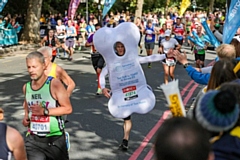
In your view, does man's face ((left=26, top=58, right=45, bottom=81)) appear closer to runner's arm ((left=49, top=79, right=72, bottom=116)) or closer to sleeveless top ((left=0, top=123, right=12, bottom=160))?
runner's arm ((left=49, top=79, right=72, bottom=116))

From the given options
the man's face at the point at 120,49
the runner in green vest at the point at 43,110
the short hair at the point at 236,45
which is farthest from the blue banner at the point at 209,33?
the runner in green vest at the point at 43,110

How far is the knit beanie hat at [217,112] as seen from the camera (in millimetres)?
2287

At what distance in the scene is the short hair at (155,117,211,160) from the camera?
6.16 feet

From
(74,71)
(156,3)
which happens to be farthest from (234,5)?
(156,3)

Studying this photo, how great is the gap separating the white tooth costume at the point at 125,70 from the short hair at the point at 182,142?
4.24 meters

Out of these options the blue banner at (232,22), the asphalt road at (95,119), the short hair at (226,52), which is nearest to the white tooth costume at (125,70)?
the asphalt road at (95,119)

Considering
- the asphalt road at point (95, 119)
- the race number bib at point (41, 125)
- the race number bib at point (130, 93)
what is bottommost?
the asphalt road at point (95, 119)

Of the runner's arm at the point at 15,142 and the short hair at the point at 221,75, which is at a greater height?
the short hair at the point at 221,75

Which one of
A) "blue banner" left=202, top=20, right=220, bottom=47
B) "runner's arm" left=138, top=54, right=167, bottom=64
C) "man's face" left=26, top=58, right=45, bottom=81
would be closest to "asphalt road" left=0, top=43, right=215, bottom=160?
"runner's arm" left=138, top=54, right=167, bottom=64

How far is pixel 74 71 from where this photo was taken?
14406 mm

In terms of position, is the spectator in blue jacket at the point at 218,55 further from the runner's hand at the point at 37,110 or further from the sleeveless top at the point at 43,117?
the runner's hand at the point at 37,110

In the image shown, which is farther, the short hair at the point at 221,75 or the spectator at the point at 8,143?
the short hair at the point at 221,75

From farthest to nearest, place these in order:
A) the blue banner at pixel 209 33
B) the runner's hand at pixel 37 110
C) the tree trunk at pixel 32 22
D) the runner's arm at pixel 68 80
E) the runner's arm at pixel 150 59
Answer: the tree trunk at pixel 32 22, the blue banner at pixel 209 33, the runner's arm at pixel 150 59, the runner's arm at pixel 68 80, the runner's hand at pixel 37 110

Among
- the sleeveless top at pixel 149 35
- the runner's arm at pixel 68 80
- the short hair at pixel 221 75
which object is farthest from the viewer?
the sleeveless top at pixel 149 35
